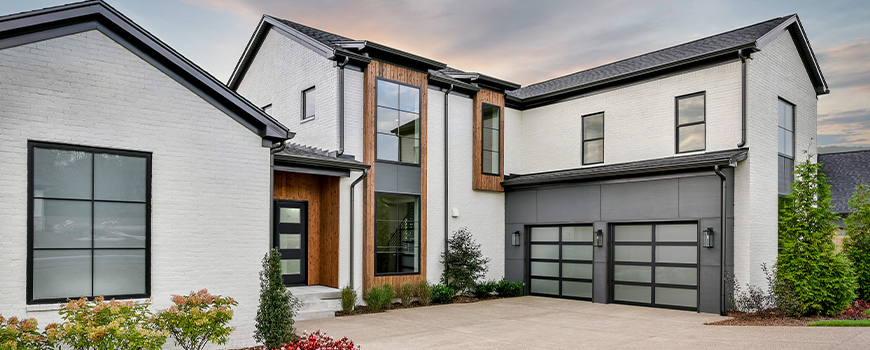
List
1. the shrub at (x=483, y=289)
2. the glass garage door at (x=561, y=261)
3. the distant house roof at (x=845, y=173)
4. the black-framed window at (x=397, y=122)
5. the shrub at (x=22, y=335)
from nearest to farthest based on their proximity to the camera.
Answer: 1. the shrub at (x=22, y=335)
2. the black-framed window at (x=397, y=122)
3. the glass garage door at (x=561, y=261)
4. the shrub at (x=483, y=289)
5. the distant house roof at (x=845, y=173)

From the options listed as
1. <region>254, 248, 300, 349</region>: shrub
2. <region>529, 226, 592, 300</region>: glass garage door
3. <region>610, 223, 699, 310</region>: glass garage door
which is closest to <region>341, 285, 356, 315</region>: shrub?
<region>254, 248, 300, 349</region>: shrub

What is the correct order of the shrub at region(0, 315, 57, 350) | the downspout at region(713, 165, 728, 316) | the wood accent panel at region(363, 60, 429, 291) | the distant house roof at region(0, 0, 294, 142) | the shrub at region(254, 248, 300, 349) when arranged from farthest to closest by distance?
1. the wood accent panel at region(363, 60, 429, 291)
2. the downspout at region(713, 165, 728, 316)
3. the shrub at region(254, 248, 300, 349)
4. the distant house roof at region(0, 0, 294, 142)
5. the shrub at region(0, 315, 57, 350)

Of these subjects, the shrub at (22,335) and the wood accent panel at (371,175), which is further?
the wood accent panel at (371,175)

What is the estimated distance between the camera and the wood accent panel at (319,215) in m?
13.1

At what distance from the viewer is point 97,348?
21.4 feet

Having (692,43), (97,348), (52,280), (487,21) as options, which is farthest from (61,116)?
(692,43)

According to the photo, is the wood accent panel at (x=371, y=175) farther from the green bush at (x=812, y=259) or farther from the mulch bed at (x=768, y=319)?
the green bush at (x=812, y=259)

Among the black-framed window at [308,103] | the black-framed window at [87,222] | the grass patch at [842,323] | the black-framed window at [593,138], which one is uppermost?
the black-framed window at [308,103]

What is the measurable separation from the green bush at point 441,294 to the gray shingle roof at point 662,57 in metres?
6.75

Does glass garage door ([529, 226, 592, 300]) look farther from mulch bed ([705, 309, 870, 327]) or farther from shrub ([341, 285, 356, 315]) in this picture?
shrub ([341, 285, 356, 315])

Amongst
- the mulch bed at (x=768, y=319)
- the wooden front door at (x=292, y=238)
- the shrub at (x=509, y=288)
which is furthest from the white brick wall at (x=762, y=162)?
the wooden front door at (x=292, y=238)

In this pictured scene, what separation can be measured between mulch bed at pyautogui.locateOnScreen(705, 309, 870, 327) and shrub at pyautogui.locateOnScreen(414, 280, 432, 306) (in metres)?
6.35

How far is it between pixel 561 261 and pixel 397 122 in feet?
19.9

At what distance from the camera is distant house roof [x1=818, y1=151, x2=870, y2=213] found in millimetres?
23631
